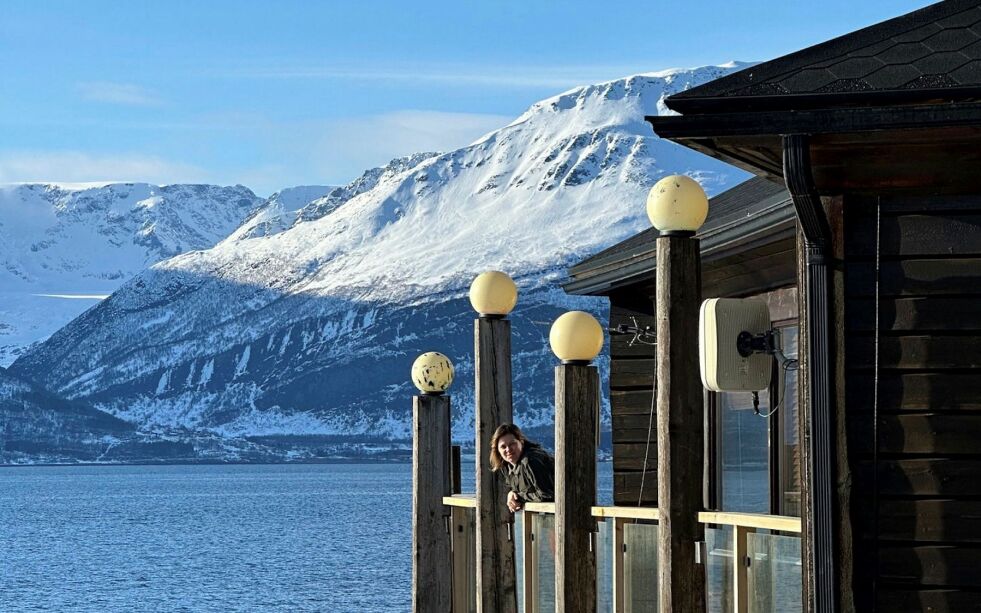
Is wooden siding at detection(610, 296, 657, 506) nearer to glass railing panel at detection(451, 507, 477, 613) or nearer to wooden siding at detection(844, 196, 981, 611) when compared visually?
glass railing panel at detection(451, 507, 477, 613)

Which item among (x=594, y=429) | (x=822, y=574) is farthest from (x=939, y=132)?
(x=594, y=429)

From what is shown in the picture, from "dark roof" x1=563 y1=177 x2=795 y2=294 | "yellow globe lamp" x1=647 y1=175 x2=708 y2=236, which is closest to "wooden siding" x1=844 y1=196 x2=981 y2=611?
"yellow globe lamp" x1=647 y1=175 x2=708 y2=236

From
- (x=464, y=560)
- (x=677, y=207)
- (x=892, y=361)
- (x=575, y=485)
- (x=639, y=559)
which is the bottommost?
(x=464, y=560)

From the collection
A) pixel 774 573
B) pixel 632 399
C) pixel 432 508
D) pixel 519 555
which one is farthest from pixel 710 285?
pixel 774 573

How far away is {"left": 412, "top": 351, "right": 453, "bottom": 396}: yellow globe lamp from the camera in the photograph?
1054cm

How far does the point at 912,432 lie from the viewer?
6.01 metres

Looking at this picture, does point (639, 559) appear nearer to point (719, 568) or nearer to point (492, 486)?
point (719, 568)

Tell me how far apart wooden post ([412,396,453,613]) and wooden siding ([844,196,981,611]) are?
189 inches

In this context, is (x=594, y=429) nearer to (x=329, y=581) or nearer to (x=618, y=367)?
(x=618, y=367)

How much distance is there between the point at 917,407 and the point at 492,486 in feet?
13.2

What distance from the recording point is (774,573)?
6727 millimetres

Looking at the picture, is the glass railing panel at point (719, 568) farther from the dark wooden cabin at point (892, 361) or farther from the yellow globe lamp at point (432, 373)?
the yellow globe lamp at point (432, 373)

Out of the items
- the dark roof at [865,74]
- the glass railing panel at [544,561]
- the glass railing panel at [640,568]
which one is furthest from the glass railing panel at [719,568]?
the dark roof at [865,74]

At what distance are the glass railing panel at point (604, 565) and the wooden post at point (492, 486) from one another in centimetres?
126
